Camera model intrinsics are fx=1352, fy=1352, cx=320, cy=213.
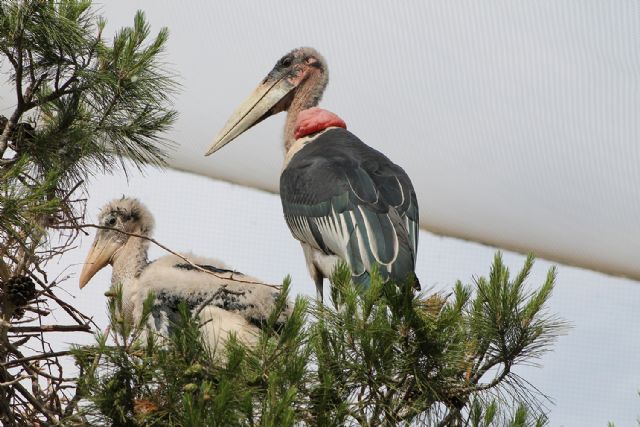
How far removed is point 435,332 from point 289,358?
38 cm

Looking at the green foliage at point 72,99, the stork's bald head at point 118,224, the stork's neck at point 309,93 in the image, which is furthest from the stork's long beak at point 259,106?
the green foliage at point 72,99

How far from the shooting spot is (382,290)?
9.20ft

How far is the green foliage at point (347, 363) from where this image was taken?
252 centimetres

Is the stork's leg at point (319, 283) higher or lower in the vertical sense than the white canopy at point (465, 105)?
lower

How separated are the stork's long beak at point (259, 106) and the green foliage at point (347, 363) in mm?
2022

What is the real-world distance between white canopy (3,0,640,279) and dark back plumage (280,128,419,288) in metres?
1.08

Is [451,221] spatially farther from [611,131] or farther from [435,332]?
[435,332]

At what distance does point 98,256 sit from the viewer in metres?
4.65

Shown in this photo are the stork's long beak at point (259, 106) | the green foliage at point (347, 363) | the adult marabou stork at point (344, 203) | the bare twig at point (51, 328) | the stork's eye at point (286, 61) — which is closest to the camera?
the green foliage at point (347, 363)

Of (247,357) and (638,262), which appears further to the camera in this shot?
(638,262)

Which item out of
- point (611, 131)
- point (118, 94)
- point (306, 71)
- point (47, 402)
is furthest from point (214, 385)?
point (611, 131)

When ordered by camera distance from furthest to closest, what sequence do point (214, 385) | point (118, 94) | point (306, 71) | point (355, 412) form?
point (306, 71)
point (118, 94)
point (355, 412)
point (214, 385)

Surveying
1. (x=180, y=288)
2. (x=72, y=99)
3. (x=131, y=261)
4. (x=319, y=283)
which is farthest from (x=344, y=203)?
(x=131, y=261)

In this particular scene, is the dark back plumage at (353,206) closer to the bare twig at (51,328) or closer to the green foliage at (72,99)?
the green foliage at (72,99)
